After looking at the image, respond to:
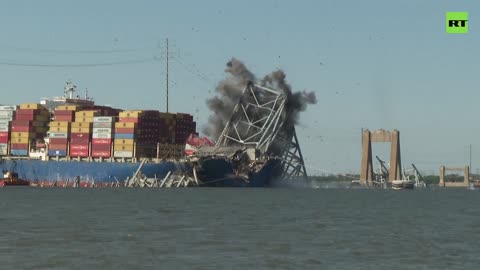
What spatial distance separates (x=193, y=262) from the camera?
44.6 metres

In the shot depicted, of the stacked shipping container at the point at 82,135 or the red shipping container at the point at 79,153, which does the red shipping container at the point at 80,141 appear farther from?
the red shipping container at the point at 79,153

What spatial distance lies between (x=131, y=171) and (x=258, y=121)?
29949 millimetres

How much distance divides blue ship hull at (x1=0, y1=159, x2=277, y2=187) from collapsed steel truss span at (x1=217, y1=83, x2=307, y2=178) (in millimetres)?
5520

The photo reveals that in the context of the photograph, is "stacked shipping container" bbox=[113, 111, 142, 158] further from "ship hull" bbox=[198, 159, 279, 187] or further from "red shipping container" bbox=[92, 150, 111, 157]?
"ship hull" bbox=[198, 159, 279, 187]

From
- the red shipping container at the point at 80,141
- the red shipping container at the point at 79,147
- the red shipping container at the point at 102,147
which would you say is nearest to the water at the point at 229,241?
the red shipping container at the point at 102,147

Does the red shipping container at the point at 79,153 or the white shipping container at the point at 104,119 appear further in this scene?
the red shipping container at the point at 79,153

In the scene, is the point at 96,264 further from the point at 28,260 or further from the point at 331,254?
the point at 331,254

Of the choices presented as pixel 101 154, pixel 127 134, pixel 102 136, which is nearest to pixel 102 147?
pixel 101 154

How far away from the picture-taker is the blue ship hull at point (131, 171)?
607 feet

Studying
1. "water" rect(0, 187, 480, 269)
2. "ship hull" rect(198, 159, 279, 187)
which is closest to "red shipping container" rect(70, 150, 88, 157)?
"ship hull" rect(198, 159, 279, 187)

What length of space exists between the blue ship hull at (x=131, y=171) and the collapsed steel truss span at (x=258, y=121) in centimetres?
552

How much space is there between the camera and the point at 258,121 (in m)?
194

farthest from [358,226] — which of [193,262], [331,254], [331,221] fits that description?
[193,262]

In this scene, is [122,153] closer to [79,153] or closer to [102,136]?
[102,136]
